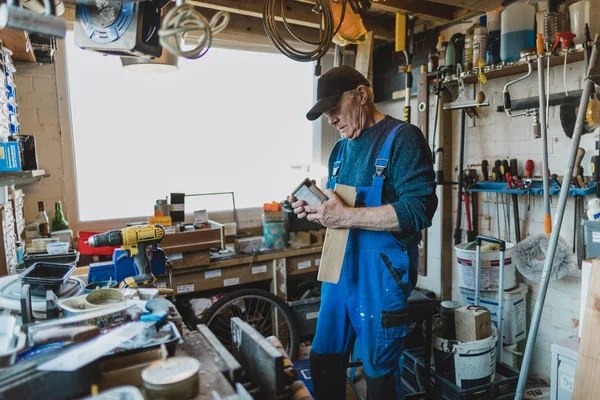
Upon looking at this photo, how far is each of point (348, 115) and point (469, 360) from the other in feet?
4.64

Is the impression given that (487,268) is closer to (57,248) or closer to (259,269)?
(259,269)

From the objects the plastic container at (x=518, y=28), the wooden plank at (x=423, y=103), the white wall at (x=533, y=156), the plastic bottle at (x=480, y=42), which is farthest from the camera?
the wooden plank at (x=423, y=103)

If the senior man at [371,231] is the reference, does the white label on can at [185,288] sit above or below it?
below

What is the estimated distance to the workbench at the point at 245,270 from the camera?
2676 millimetres

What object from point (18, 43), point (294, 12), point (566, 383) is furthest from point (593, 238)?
point (18, 43)

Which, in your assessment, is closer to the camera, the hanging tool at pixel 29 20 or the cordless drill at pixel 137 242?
the hanging tool at pixel 29 20

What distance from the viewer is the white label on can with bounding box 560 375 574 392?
173 cm

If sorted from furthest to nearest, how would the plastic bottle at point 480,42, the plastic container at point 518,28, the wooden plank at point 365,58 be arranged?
1. the wooden plank at point 365,58
2. the plastic bottle at point 480,42
3. the plastic container at point 518,28

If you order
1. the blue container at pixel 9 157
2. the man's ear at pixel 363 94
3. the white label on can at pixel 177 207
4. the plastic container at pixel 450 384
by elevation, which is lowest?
the plastic container at pixel 450 384

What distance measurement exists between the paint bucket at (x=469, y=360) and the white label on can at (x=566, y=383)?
379 mm

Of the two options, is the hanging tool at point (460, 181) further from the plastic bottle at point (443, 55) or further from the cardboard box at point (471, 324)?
the cardboard box at point (471, 324)

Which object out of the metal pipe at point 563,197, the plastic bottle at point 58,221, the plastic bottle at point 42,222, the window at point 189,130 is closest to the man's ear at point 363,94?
the metal pipe at point 563,197

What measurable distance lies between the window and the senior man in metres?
1.53

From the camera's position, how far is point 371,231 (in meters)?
1.62
